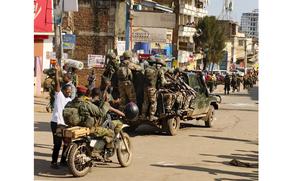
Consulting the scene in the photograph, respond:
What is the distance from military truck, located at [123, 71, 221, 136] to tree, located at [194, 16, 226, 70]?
175 ft

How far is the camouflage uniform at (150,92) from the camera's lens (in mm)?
14766

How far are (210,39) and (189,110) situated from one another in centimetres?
5608

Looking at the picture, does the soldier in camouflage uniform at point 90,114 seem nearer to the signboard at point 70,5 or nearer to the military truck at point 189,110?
the military truck at point 189,110

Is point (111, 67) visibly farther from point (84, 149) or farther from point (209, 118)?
point (84, 149)

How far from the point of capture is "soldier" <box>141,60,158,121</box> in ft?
48.4

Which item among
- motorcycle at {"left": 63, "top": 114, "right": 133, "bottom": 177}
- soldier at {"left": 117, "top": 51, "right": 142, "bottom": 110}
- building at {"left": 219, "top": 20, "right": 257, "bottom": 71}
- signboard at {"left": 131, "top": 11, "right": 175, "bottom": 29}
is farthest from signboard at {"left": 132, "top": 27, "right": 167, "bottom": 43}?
building at {"left": 219, "top": 20, "right": 257, "bottom": 71}

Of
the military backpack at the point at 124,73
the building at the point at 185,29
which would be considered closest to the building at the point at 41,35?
the military backpack at the point at 124,73

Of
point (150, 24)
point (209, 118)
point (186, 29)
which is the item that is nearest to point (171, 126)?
point (209, 118)

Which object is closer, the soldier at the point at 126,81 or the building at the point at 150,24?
the soldier at the point at 126,81

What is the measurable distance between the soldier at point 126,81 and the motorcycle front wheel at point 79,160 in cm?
534

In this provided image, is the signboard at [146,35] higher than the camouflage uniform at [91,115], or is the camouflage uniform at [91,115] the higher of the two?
the signboard at [146,35]
